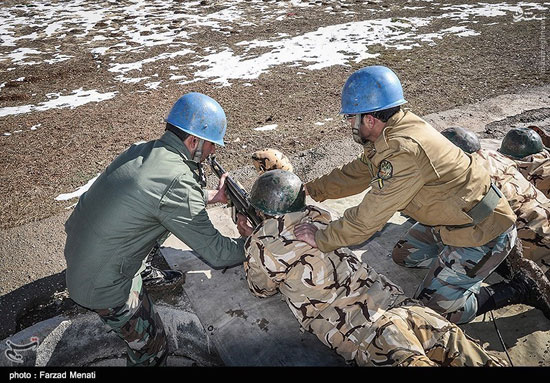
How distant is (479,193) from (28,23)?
14247 mm

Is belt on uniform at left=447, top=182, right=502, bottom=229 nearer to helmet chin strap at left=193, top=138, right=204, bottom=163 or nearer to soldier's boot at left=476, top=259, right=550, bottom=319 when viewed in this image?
soldier's boot at left=476, top=259, right=550, bottom=319

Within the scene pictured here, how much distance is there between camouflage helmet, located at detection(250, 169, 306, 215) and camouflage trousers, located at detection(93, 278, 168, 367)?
1.14 m

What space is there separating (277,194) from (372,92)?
109 cm

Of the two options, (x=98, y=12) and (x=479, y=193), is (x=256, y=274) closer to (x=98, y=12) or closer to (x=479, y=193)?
(x=479, y=193)

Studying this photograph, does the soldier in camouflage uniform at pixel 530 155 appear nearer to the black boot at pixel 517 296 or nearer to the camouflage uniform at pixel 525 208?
the camouflage uniform at pixel 525 208

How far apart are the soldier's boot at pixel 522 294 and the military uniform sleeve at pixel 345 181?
146cm

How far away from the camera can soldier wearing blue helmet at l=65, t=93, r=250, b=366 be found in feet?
→ 9.43

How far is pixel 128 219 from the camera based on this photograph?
2867mm

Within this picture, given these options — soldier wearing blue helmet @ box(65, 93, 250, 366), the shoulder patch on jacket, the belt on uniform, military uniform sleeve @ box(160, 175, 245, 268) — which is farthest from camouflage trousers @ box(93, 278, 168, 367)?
the belt on uniform

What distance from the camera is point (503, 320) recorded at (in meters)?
3.90

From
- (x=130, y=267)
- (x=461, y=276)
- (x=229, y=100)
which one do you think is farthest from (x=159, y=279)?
(x=229, y=100)

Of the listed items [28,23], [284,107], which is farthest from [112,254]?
[28,23]

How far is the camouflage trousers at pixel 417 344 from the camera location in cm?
278

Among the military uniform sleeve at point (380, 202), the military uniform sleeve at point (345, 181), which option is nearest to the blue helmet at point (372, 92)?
the military uniform sleeve at point (380, 202)
